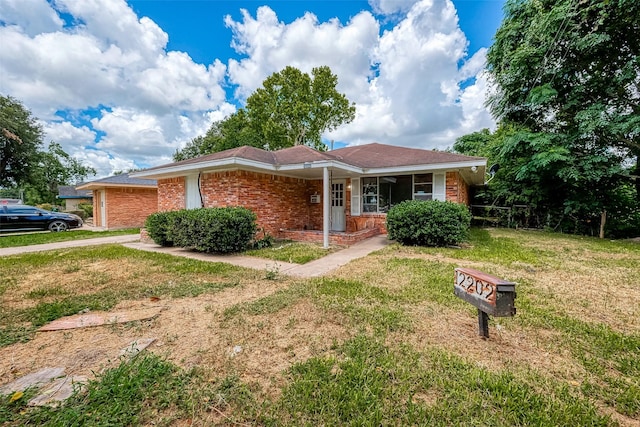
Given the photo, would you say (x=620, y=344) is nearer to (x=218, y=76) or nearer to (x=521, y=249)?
(x=521, y=249)

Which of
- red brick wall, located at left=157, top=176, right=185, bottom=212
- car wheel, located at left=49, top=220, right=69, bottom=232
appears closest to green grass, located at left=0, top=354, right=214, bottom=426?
red brick wall, located at left=157, top=176, right=185, bottom=212

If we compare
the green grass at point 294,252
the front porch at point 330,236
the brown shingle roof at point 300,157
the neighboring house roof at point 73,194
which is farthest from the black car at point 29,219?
the neighboring house roof at point 73,194

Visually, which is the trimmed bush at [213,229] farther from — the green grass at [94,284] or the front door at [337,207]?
the front door at [337,207]

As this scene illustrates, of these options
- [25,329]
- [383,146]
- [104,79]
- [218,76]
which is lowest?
[25,329]

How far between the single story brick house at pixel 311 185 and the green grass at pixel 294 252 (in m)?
0.55

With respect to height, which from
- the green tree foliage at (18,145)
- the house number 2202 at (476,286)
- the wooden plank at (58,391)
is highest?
the green tree foliage at (18,145)

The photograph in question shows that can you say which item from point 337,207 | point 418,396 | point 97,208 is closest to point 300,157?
point 337,207

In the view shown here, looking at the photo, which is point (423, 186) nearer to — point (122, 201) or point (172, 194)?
point (172, 194)

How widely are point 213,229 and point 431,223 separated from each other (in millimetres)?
6034

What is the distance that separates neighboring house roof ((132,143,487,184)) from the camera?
25.6 ft

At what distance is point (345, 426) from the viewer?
1592 millimetres

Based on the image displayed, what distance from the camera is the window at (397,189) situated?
31.8ft

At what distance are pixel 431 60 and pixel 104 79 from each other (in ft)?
47.6

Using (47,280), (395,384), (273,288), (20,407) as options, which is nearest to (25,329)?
(20,407)
